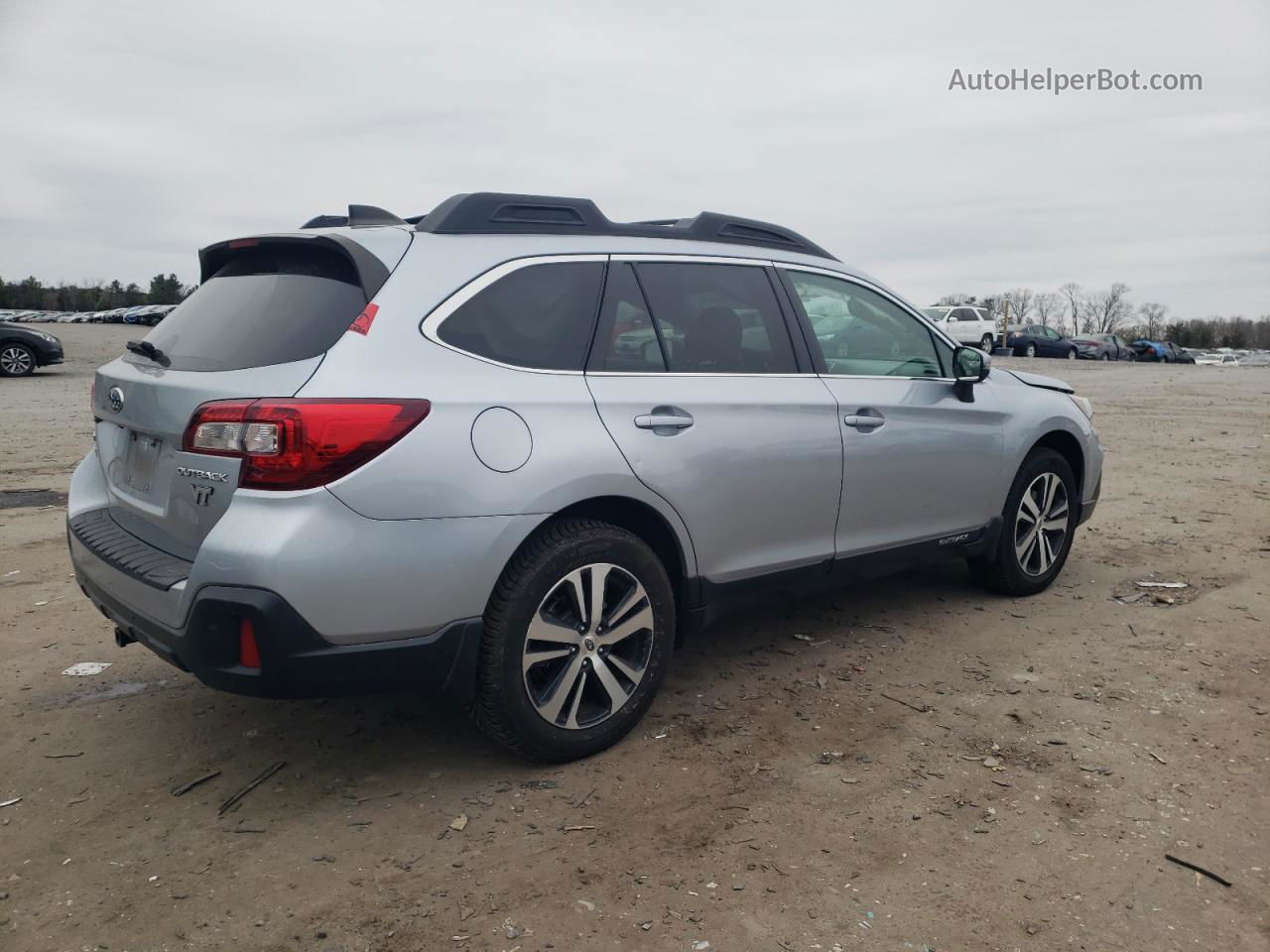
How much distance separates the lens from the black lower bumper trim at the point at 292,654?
283 centimetres

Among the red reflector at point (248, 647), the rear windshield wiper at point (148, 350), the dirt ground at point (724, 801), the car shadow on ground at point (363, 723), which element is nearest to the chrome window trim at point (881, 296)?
the car shadow on ground at point (363, 723)

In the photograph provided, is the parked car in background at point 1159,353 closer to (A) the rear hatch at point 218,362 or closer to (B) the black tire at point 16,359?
(B) the black tire at point 16,359

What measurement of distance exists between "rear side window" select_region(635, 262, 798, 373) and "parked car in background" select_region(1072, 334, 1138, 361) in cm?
4845

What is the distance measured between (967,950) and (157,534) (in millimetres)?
2579

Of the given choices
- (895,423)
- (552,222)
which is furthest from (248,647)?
(895,423)

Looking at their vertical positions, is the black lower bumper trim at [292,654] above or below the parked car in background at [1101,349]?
below

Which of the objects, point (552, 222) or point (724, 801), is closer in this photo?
point (724, 801)

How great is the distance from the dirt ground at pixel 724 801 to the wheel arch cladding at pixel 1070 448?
823mm

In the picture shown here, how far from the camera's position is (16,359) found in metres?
19.7

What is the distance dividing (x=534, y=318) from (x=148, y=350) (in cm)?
134

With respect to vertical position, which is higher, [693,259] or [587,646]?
[693,259]

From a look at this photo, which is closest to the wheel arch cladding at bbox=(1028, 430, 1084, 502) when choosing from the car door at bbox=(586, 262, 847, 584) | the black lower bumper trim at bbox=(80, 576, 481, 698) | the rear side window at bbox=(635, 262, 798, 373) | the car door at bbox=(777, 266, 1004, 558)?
the car door at bbox=(777, 266, 1004, 558)

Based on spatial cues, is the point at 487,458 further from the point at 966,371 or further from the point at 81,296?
the point at 81,296

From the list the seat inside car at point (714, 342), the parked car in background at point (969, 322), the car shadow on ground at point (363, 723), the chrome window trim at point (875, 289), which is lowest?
the car shadow on ground at point (363, 723)
